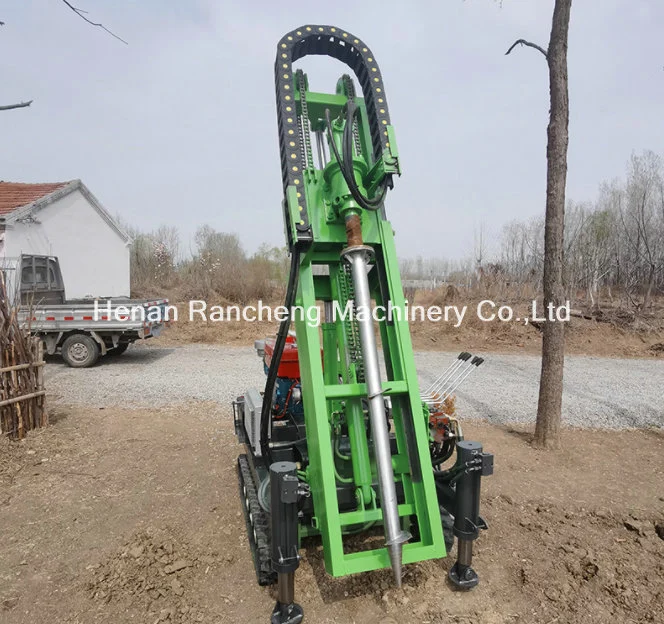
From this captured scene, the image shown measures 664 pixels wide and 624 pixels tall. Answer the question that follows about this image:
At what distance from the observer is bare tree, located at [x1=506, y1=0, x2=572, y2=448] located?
477 centimetres

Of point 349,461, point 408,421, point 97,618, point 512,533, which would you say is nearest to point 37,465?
point 97,618

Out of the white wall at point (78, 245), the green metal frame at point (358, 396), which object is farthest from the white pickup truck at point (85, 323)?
the green metal frame at point (358, 396)

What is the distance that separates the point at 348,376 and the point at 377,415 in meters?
0.53

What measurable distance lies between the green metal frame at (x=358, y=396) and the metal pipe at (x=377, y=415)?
14 cm

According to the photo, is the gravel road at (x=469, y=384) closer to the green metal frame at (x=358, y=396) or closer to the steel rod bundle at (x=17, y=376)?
the steel rod bundle at (x=17, y=376)

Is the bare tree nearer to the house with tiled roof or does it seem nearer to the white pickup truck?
the white pickup truck

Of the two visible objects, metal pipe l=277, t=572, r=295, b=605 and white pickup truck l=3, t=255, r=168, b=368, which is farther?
white pickup truck l=3, t=255, r=168, b=368

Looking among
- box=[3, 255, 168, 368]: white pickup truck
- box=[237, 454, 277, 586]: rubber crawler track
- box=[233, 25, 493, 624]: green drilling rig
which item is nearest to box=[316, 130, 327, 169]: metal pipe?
box=[233, 25, 493, 624]: green drilling rig

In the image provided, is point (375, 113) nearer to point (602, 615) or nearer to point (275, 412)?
point (275, 412)

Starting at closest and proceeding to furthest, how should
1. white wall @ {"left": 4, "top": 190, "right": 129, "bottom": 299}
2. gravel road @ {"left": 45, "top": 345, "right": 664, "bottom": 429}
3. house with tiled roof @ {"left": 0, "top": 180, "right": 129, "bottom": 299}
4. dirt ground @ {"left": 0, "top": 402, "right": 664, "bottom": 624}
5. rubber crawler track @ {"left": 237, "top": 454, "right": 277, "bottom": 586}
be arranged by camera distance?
dirt ground @ {"left": 0, "top": 402, "right": 664, "bottom": 624} < rubber crawler track @ {"left": 237, "top": 454, "right": 277, "bottom": 586} < gravel road @ {"left": 45, "top": 345, "right": 664, "bottom": 429} < house with tiled roof @ {"left": 0, "top": 180, "right": 129, "bottom": 299} < white wall @ {"left": 4, "top": 190, "right": 129, "bottom": 299}

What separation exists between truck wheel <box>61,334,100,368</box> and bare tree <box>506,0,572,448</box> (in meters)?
8.46

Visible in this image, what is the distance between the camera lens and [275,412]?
3732 millimetres

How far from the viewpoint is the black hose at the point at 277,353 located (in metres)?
2.51

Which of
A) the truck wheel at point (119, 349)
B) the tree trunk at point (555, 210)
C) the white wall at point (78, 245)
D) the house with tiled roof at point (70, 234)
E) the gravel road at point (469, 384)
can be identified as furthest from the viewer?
the white wall at point (78, 245)
